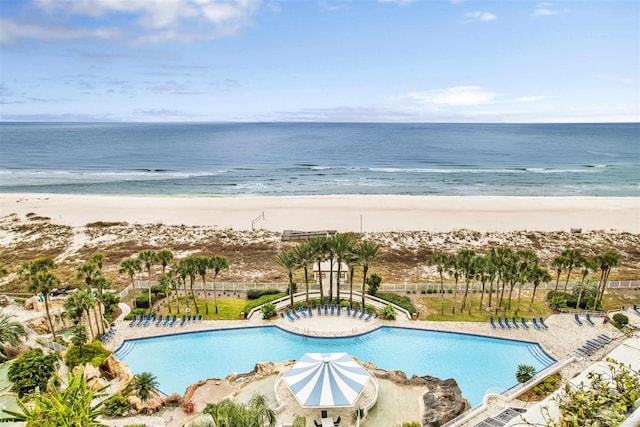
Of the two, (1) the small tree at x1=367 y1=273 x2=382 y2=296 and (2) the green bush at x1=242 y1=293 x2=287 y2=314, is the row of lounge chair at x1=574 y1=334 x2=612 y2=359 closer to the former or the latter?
(1) the small tree at x1=367 y1=273 x2=382 y2=296

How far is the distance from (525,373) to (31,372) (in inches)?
1107

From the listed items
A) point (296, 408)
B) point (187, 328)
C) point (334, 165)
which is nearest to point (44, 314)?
point (187, 328)

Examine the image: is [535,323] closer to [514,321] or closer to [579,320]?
[514,321]

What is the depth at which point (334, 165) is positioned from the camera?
4783 inches

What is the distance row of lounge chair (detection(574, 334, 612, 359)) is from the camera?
26.4m

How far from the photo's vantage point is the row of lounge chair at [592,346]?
86.7 feet

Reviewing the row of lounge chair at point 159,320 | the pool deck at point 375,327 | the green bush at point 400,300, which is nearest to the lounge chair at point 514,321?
the pool deck at point 375,327

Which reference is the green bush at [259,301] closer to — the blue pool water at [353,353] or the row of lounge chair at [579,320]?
the blue pool water at [353,353]

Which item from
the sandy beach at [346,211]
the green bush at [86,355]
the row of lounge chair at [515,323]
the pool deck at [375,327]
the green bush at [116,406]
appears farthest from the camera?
the sandy beach at [346,211]

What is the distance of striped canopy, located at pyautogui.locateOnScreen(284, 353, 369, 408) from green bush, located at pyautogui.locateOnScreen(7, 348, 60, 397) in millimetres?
13627

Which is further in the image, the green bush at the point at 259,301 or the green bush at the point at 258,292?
the green bush at the point at 258,292

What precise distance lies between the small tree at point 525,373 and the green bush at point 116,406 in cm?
2191

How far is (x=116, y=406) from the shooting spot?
20.9 m

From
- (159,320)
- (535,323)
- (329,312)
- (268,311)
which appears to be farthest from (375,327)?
(159,320)
